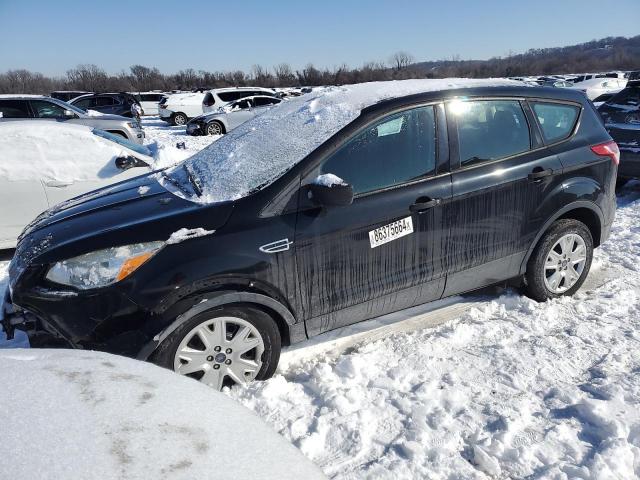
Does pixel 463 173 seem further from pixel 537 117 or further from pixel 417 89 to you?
pixel 537 117

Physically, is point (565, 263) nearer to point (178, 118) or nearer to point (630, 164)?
point (630, 164)

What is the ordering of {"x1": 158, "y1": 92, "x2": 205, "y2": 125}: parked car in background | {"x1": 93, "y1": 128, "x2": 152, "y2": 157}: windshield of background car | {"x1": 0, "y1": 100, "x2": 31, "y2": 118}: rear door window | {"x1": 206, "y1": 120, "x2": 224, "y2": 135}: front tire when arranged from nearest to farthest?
{"x1": 93, "y1": 128, "x2": 152, "y2": 157}: windshield of background car < {"x1": 0, "y1": 100, "x2": 31, "y2": 118}: rear door window < {"x1": 206, "y1": 120, "x2": 224, "y2": 135}: front tire < {"x1": 158, "y1": 92, "x2": 205, "y2": 125}: parked car in background

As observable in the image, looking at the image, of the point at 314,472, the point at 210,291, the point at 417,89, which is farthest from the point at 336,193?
the point at 314,472

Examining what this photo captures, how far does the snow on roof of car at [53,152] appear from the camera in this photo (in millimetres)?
5281

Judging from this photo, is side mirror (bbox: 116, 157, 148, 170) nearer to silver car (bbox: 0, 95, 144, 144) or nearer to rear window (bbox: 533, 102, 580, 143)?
rear window (bbox: 533, 102, 580, 143)

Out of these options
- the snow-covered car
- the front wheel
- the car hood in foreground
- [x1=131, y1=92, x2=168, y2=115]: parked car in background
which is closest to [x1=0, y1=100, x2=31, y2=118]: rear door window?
the snow-covered car

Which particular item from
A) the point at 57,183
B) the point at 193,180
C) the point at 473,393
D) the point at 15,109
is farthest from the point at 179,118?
the point at 473,393

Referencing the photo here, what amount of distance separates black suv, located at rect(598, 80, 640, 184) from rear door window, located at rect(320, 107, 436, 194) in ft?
16.1

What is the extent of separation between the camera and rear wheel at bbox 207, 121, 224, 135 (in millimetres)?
17405

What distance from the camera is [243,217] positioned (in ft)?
8.73

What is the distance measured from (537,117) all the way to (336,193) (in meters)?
1.91

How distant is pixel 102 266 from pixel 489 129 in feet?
8.70

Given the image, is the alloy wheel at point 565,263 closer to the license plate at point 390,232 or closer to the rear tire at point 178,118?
the license plate at point 390,232

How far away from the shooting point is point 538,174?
3.46 metres
